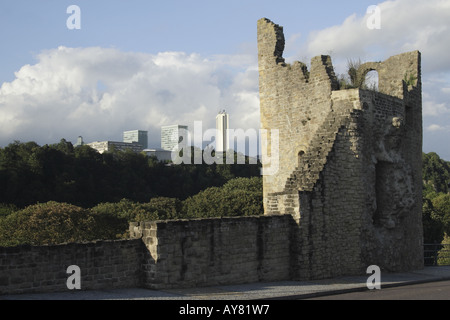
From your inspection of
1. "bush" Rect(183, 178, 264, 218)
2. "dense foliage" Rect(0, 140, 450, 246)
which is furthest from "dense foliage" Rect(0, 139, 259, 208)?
"bush" Rect(183, 178, 264, 218)

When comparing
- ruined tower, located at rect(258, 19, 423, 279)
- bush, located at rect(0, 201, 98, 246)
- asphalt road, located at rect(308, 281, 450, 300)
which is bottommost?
asphalt road, located at rect(308, 281, 450, 300)

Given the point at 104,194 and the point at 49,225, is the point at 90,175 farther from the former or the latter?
the point at 49,225

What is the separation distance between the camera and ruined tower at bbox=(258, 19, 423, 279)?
1527 centimetres

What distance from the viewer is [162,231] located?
40.3 feet

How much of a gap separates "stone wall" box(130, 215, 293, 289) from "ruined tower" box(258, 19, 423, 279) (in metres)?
0.65

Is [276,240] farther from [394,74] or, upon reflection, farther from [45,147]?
[45,147]

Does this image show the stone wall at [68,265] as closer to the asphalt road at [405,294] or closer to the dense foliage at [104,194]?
the asphalt road at [405,294]

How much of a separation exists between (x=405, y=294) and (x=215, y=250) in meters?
4.79

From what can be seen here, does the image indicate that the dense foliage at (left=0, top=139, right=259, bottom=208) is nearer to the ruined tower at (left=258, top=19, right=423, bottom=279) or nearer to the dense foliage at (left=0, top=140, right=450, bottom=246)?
the dense foliage at (left=0, top=140, right=450, bottom=246)

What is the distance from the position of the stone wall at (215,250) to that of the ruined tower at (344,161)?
2.14ft

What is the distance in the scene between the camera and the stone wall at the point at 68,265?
34.3 feet

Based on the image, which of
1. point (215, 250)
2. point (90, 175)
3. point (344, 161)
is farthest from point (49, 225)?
point (90, 175)

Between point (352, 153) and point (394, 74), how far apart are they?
242 inches
